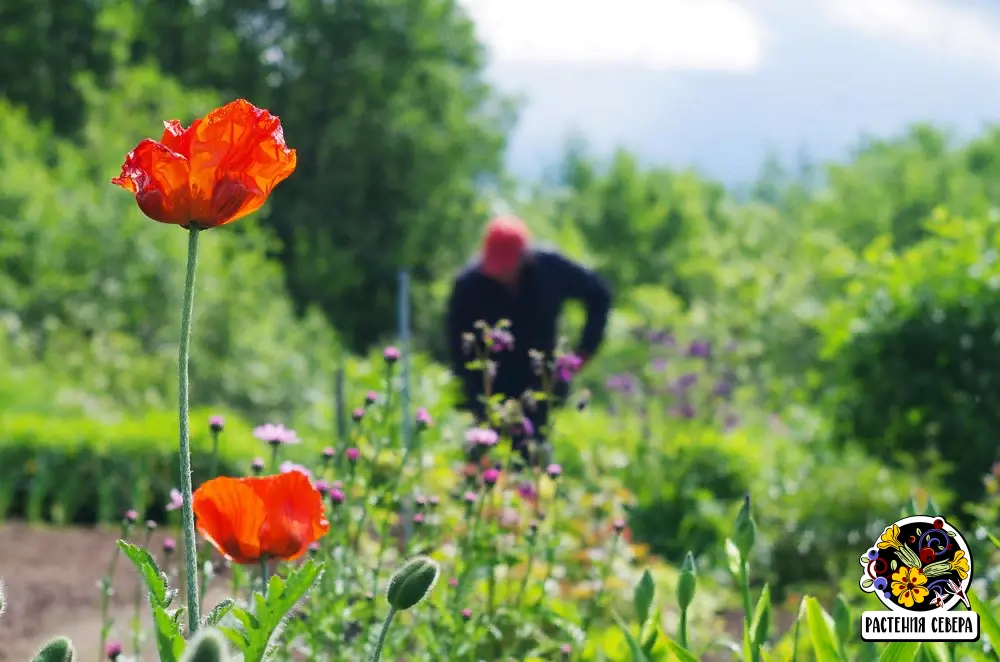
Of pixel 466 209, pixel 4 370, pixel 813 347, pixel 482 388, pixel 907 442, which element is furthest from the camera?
pixel 466 209

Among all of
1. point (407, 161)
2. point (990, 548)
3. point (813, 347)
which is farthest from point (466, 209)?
point (990, 548)

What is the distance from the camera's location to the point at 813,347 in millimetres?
12992

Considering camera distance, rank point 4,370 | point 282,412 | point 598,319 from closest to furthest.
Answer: point 598,319, point 4,370, point 282,412

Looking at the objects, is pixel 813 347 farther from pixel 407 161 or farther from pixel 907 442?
pixel 407 161

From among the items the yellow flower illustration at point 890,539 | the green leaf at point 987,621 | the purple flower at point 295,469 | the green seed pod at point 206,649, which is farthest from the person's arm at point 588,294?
the green seed pod at point 206,649

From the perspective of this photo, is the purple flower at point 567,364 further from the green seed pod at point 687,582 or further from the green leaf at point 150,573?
the green leaf at point 150,573

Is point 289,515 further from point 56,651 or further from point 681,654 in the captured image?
point 681,654

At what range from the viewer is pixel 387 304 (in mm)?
22328

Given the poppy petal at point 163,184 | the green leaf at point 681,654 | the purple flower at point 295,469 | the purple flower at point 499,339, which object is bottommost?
the green leaf at point 681,654

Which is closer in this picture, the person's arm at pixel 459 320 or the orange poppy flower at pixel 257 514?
the orange poppy flower at pixel 257 514

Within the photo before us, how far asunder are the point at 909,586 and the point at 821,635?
180mm

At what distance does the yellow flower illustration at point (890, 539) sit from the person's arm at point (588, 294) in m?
3.54

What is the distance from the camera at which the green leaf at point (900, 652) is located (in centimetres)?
157

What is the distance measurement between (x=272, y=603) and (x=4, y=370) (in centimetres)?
669
